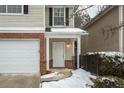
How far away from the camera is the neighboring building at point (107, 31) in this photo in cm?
1964

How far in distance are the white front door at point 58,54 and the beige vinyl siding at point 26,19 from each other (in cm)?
681

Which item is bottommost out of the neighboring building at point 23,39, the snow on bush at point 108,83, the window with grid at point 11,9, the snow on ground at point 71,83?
the snow on ground at point 71,83

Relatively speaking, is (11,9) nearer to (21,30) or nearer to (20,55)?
(21,30)

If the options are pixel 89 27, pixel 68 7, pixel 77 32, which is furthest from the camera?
pixel 89 27

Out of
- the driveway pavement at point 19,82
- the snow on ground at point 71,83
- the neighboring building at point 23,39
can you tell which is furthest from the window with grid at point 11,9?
the snow on ground at point 71,83

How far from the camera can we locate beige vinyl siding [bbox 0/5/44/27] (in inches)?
862

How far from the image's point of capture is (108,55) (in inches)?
684

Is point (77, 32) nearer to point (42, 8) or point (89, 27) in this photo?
point (42, 8)

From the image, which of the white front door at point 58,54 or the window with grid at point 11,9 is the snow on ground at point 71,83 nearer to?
the window with grid at point 11,9

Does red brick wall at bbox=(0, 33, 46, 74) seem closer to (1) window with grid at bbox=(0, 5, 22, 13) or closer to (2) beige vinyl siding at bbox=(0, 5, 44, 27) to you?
(2) beige vinyl siding at bbox=(0, 5, 44, 27)

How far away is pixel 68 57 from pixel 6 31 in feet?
25.9

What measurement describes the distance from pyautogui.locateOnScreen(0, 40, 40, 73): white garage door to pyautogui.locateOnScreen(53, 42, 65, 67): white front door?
20.1ft

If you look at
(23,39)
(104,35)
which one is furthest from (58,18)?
(23,39)

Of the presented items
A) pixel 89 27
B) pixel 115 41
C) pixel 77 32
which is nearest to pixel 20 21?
pixel 77 32
